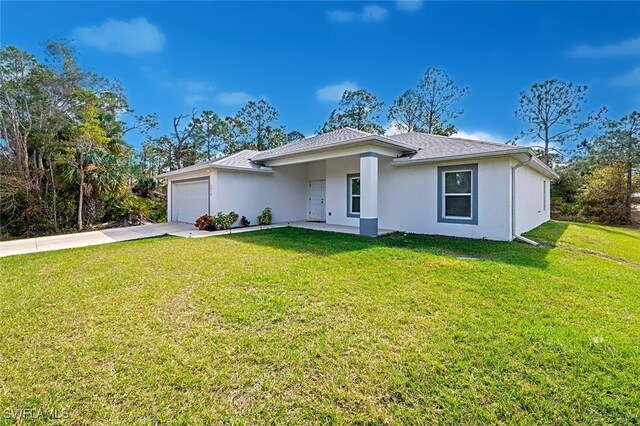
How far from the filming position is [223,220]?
1197cm

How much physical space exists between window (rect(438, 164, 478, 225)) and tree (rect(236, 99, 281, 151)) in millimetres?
22981

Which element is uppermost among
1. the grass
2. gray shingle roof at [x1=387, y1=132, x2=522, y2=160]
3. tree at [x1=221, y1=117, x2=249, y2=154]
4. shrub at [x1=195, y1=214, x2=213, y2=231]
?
tree at [x1=221, y1=117, x2=249, y2=154]

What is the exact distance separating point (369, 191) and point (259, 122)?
23.9m

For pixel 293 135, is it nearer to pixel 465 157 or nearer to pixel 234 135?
pixel 234 135

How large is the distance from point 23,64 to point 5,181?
17.7 ft

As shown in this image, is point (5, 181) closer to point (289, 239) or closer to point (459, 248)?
point (289, 239)

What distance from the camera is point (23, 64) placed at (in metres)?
12.9

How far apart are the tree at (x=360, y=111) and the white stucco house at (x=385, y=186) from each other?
15789 millimetres

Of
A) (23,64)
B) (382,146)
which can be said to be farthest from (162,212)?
(382,146)

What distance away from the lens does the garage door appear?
13486 mm

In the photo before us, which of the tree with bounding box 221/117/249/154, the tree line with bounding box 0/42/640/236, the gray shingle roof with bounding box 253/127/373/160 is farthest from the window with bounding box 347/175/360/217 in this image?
the tree with bounding box 221/117/249/154

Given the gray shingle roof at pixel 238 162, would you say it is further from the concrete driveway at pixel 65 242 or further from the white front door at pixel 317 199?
the white front door at pixel 317 199

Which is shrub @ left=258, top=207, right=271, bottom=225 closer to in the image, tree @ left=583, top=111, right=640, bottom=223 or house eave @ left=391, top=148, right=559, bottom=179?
house eave @ left=391, top=148, right=559, bottom=179

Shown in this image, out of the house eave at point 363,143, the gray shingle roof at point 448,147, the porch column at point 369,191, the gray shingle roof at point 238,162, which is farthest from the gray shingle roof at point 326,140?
the gray shingle roof at point 448,147
